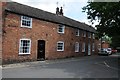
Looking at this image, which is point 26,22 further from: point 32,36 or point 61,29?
point 61,29

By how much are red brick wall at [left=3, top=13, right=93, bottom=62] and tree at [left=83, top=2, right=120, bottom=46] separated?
4387 mm

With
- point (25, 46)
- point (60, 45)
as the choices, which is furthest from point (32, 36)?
point (60, 45)

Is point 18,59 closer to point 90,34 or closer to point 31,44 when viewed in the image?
point 31,44

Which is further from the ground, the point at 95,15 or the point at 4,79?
the point at 95,15

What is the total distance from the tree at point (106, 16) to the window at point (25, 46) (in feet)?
30.8

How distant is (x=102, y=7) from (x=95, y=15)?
7.53 meters

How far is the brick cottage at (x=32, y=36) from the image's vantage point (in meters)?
22.4

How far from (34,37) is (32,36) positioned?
419mm

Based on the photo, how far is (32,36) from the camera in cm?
2573

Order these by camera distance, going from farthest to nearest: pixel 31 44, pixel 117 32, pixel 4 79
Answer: pixel 117 32, pixel 31 44, pixel 4 79

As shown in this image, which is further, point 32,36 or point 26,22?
point 32,36

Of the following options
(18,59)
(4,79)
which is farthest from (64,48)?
(4,79)

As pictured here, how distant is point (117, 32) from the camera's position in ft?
108

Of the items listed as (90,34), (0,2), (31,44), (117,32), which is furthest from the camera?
(90,34)
